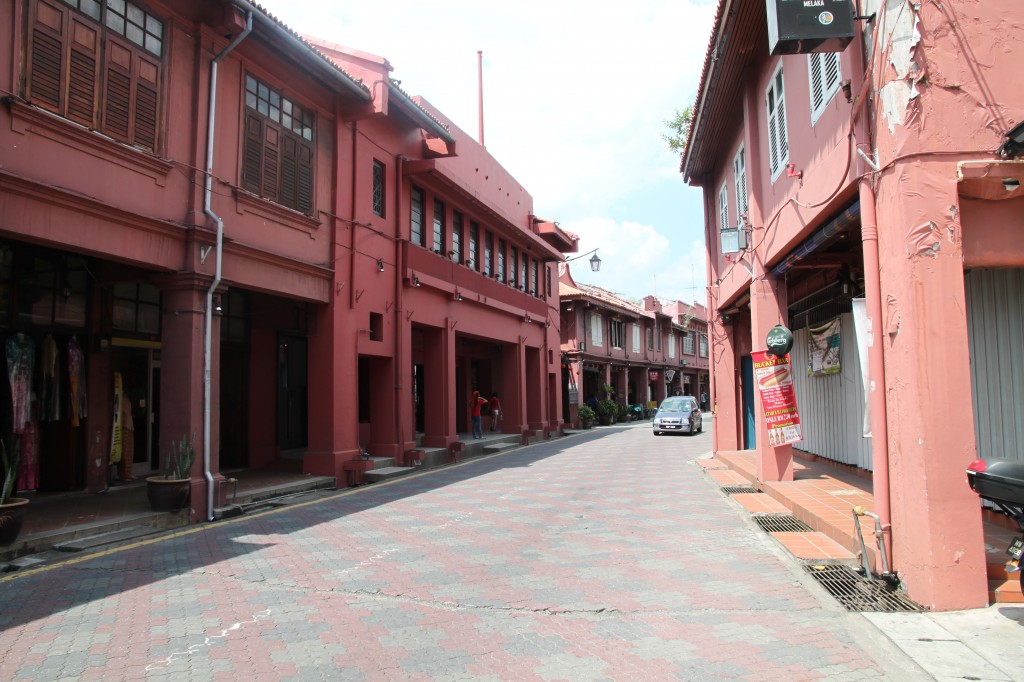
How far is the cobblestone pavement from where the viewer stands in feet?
14.6

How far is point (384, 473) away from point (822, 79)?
1064cm

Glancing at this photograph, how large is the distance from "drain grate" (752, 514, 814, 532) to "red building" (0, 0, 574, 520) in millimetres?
7576

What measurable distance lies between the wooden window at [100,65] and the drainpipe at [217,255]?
0.86 m

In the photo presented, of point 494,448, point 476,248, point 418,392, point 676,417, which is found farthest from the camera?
point 676,417

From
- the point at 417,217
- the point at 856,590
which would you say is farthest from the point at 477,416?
the point at 856,590

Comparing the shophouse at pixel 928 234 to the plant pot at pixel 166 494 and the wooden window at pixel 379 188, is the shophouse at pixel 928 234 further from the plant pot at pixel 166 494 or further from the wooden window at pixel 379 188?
the wooden window at pixel 379 188

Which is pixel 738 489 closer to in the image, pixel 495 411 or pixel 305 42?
pixel 305 42

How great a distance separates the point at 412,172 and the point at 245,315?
5.21m

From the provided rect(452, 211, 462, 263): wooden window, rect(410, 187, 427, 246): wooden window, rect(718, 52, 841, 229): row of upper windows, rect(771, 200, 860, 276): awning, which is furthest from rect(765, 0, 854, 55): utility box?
rect(452, 211, 462, 263): wooden window

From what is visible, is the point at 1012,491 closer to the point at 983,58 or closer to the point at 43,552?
the point at 983,58

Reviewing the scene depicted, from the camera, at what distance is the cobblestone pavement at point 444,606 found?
176 inches

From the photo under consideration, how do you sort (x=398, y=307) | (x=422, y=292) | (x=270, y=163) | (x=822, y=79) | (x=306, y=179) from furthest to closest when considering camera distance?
(x=422, y=292) < (x=398, y=307) < (x=306, y=179) < (x=270, y=163) < (x=822, y=79)

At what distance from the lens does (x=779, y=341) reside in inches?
397

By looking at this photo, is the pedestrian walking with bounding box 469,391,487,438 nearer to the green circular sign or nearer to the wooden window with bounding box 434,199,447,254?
the wooden window with bounding box 434,199,447,254
